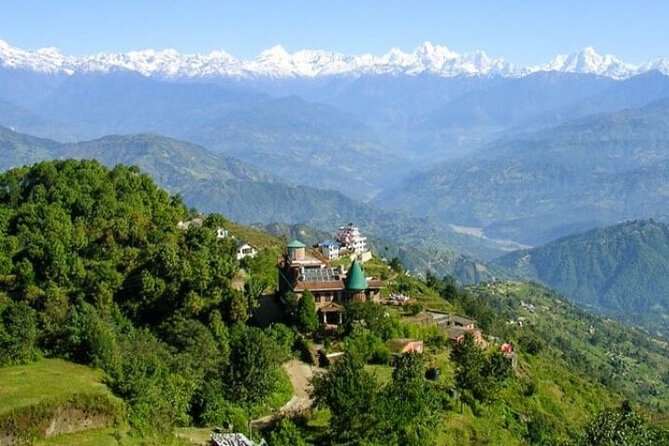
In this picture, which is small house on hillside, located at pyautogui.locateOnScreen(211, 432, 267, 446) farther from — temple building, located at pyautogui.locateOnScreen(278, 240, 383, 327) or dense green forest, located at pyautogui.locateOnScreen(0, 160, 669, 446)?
temple building, located at pyautogui.locateOnScreen(278, 240, 383, 327)

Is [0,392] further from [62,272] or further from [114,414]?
[62,272]

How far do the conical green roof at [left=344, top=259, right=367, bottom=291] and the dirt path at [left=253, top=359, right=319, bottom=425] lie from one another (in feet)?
24.5

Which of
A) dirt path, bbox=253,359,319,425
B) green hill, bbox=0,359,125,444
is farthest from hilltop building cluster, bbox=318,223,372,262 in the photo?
green hill, bbox=0,359,125,444

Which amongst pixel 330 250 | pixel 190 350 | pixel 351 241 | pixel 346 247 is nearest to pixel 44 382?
pixel 190 350

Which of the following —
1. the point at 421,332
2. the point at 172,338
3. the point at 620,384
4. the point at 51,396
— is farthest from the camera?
the point at 620,384

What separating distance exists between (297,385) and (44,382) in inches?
620

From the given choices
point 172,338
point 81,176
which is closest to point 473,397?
point 172,338

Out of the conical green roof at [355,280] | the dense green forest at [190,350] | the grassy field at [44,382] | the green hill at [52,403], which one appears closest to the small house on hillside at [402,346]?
the dense green forest at [190,350]

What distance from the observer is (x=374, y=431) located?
3541 cm

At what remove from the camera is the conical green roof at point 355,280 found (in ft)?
173

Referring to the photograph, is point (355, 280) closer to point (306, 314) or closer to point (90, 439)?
point (306, 314)

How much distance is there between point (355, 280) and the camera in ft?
174

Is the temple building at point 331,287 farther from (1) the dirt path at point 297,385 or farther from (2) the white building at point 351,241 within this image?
(2) the white building at point 351,241

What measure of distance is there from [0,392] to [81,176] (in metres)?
26.5
